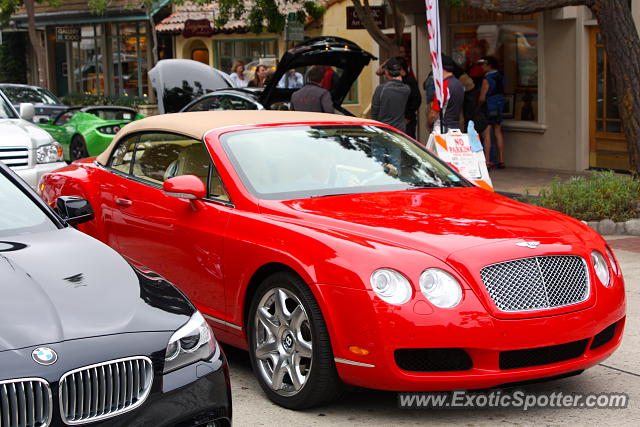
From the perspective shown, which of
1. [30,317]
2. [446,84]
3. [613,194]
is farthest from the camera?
[446,84]

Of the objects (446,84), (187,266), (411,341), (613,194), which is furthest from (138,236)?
(446,84)

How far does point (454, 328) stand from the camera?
487cm

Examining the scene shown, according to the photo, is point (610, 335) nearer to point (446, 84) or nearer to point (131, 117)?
point (446, 84)

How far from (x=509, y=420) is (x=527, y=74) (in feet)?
42.2

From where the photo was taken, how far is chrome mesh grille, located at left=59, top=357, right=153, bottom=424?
12.2 ft

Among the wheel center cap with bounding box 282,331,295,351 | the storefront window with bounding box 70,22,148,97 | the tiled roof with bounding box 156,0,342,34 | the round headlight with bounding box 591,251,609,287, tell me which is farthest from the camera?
the storefront window with bounding box 70,22,148,97

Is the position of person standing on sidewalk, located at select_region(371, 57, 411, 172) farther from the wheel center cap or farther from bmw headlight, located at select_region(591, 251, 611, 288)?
the wheel center cap

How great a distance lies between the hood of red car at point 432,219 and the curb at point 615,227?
452 cm

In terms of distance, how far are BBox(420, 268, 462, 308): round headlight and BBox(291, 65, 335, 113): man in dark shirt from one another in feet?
26.2

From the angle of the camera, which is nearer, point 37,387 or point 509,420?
point 37,387

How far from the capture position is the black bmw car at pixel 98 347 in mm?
3662

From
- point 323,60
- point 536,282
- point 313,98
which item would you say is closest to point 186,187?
point 536,282

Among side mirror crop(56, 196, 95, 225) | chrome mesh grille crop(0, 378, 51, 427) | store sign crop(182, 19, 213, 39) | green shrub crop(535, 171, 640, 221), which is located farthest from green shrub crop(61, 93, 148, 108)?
chrome mesh grille crop(0, 378, 51, 427)

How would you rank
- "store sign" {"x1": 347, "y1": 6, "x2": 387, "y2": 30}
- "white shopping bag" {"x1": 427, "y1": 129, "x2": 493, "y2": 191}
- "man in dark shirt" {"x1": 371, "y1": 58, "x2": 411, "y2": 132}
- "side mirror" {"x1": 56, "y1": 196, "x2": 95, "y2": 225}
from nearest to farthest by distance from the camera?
"side mirror" {"x1": 56, "y1": 196, "x2": 95, "y2": 225}, "white shopping bag" {"x1": 427, "y1": 129, "x2": 493, "y2": 191}, "man in dark shirt" {"x1": 371, "y1": 58, "x2": 411, "y2": 132}, "store sign" {"x1": 347, "y1": 6, "x2": 387, "y2": 30}
